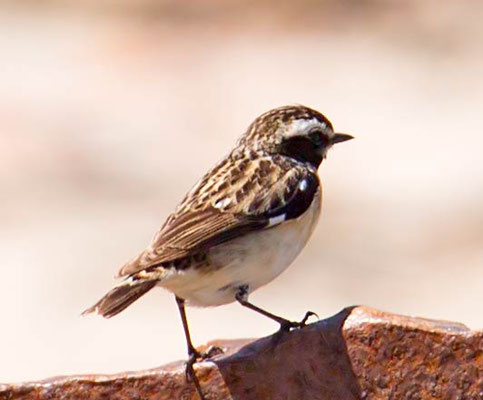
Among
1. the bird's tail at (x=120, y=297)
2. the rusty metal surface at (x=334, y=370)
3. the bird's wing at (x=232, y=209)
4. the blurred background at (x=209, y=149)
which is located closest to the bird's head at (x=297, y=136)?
the bird's wing at (x=232, y=209)

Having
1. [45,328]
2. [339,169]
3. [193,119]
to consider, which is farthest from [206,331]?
[193,119]

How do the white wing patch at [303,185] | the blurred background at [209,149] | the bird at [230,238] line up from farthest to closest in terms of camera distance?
the blurred background at [209,149]
the white wing patch at [303,185]
the bird at [230,238]

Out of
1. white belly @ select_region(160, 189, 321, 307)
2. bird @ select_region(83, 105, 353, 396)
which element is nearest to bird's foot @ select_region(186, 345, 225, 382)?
bird @ select_region(83, 105, 353, 396)

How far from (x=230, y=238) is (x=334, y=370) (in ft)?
3.79

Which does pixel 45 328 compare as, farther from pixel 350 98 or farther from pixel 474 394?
pixel 474 394

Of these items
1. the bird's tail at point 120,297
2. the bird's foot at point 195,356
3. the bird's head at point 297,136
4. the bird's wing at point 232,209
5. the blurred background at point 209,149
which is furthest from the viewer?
the blurred background at point 209,149

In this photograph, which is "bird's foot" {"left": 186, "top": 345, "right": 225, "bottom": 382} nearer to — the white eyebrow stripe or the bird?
the bird

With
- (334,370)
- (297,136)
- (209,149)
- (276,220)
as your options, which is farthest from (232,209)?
(209,149)

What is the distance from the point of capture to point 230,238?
817cm

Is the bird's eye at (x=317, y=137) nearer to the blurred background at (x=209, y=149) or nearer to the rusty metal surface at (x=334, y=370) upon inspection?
the rusty metal surface at (x=334, y=370)

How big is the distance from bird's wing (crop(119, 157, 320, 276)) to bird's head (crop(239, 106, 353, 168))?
17 centimetres

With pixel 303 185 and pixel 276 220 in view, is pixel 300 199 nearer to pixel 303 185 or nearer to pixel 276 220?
pixel 303 185

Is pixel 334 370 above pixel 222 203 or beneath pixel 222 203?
beneath

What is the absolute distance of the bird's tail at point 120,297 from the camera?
25.3 ft
